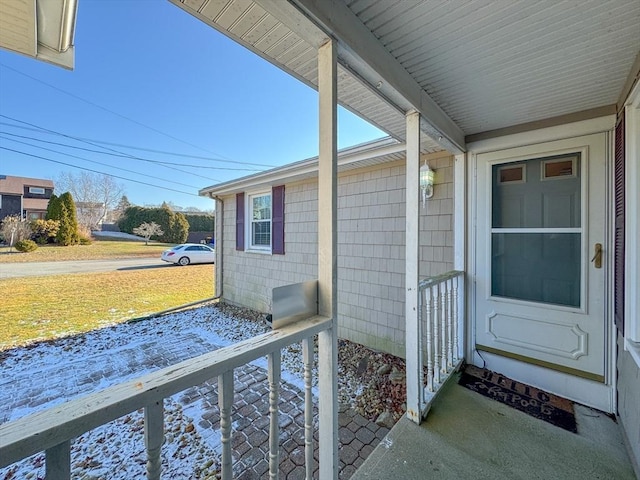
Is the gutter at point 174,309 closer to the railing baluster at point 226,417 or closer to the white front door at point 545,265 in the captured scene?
the railing baluster at point 226,417

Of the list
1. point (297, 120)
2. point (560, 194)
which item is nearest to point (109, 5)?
point (297, 120)

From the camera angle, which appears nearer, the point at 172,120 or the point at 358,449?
the point at 358,449

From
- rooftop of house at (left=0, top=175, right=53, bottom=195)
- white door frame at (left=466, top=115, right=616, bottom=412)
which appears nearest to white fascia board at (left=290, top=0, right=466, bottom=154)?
white door frame at (left=466, top=115, right=616, bottom=412)

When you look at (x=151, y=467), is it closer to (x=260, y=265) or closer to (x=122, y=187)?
(x=260, y=265)

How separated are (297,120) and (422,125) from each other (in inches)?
328

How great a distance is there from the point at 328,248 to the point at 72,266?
13.6 metres

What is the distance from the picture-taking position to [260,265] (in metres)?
5.67

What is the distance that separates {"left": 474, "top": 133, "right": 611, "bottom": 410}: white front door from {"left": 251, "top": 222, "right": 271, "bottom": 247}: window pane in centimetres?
404

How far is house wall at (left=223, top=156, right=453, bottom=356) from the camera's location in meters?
3.17

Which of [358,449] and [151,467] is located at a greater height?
[151,467]

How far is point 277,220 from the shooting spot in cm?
525

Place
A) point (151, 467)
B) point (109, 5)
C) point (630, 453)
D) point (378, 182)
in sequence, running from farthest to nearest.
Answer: point (109, 5)
point (378, 182)
point (630, 453)
point (151, 467)

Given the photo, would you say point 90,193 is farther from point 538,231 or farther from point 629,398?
point 629,398

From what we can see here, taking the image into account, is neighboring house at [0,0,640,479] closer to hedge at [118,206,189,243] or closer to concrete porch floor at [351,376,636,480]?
concrete porch floor at [351,376,636,480]
